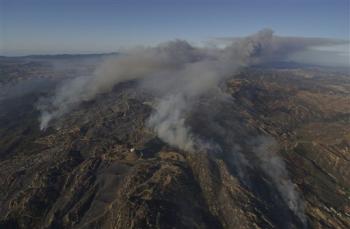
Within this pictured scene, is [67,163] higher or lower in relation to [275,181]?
higher

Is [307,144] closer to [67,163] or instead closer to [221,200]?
[221,200]

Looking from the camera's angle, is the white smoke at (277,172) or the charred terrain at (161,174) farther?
the white smoke at (277,172)

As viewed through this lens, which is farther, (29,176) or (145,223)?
(29,176)

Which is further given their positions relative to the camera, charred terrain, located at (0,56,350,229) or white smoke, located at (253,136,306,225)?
white smoke, located at (253,136,306,225)

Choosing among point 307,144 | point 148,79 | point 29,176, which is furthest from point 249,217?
point 148,79

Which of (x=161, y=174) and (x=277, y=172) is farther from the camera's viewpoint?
(x=277, y=172)

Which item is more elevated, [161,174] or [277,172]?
[161,174]

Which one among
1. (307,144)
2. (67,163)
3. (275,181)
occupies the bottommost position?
(307,144)

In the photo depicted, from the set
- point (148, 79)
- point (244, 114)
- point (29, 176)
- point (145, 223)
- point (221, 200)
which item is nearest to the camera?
point (145, 223)
